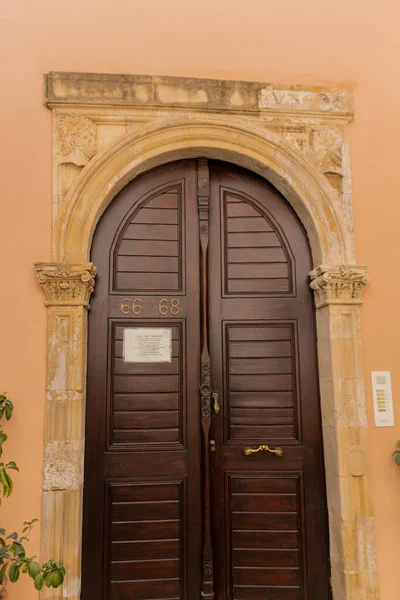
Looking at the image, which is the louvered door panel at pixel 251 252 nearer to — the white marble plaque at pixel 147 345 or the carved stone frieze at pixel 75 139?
the white marble plaque at pixel 147 345

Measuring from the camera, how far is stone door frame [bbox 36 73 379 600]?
8.64 feet

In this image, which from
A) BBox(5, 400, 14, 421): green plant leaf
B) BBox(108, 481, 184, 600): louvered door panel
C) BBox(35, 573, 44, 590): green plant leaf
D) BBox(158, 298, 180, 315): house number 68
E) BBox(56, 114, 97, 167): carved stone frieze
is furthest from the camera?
BBox(158, 298, 180, 315): house number 68

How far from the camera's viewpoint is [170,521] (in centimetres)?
282

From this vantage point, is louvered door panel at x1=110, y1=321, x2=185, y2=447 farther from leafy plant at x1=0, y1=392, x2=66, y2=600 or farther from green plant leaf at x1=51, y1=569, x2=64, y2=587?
green plant leaf at x1=51, y1=569, x2=64, y2=587

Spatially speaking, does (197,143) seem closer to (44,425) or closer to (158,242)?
(158,242)

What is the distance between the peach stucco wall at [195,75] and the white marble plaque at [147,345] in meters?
0.54

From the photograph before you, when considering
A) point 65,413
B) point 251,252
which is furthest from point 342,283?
point 65,413

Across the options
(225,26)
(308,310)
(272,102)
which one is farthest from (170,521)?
(225,26)

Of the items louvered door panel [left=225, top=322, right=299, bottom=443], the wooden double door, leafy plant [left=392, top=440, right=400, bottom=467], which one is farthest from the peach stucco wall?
louvered door panel [left=225, top=322, right=299, bottom=443]

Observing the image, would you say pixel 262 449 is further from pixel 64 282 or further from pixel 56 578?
pixel 64 282

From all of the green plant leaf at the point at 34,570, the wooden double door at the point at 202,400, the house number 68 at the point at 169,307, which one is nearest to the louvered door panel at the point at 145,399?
the wooden double door at the point at 202,400

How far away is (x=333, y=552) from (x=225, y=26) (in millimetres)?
3506

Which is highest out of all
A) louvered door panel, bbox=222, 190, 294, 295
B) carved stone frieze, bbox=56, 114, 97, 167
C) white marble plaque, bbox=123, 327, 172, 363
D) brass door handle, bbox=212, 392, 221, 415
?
carved stone frieze, bbox=56, 114, 97, 167

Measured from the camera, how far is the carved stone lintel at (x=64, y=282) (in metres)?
2.68
